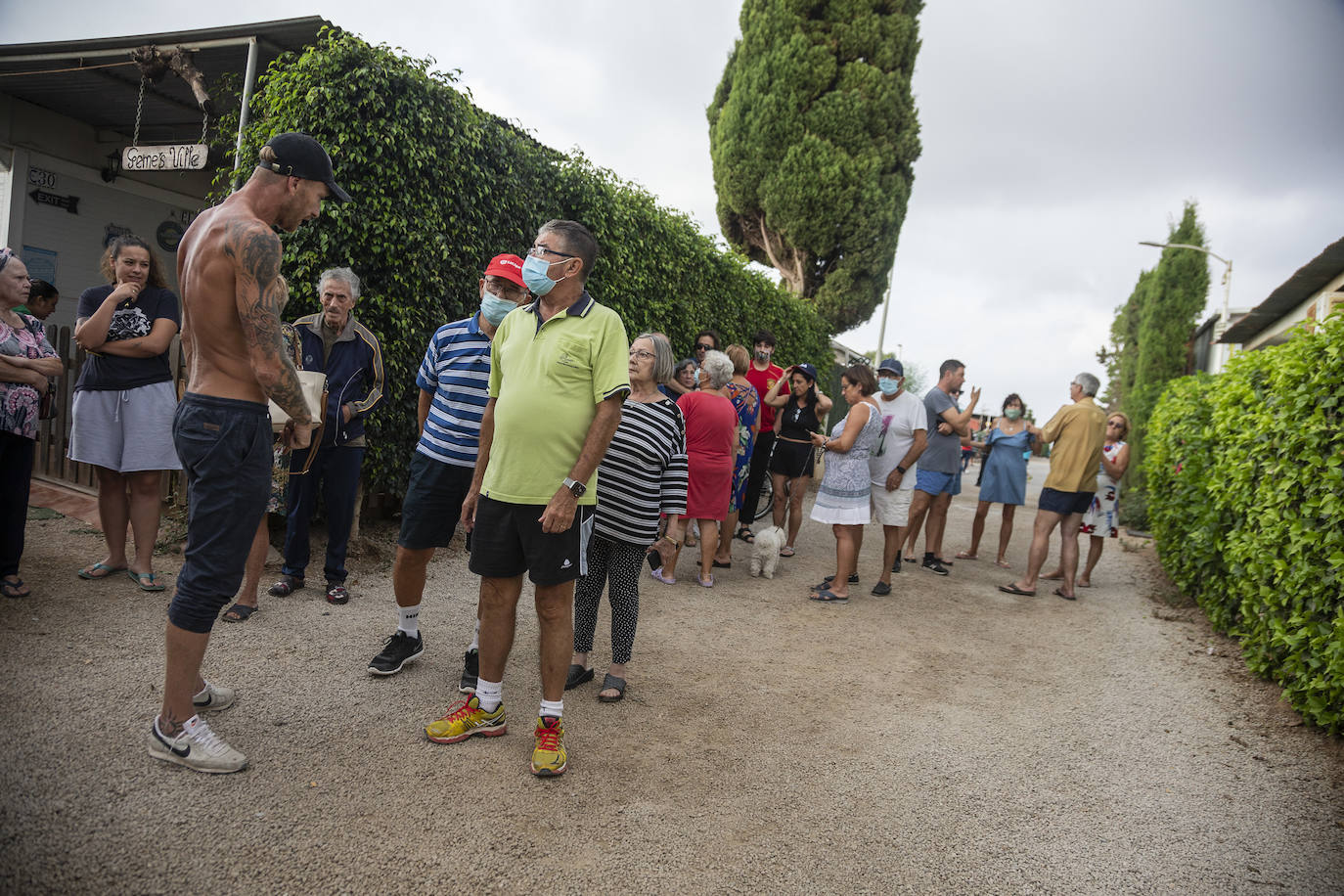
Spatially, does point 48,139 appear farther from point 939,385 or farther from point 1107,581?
point 1107,581

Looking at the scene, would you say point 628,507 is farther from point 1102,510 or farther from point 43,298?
point 1102,510

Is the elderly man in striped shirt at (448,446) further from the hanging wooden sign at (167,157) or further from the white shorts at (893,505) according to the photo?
the hanging wooden sign at (167,157)

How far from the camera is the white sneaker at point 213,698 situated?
123 inches

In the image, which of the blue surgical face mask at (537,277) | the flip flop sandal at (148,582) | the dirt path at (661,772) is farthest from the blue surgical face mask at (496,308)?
the flip flop sandal at (148,582)

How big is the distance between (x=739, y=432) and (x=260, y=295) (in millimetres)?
5257

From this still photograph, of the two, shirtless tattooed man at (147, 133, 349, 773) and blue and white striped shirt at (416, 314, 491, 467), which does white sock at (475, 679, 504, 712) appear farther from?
blue and white striped shirt at (416, 314, 491, 467)

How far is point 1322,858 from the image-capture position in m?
2.91

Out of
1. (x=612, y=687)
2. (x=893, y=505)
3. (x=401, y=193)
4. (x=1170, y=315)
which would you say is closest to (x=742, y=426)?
(x=893, y=505)

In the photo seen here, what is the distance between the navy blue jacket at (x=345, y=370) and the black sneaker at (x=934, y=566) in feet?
19.2

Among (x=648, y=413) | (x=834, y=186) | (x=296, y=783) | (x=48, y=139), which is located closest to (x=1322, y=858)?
(x=648, y=413)

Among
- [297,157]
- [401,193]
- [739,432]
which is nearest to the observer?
[297,157]

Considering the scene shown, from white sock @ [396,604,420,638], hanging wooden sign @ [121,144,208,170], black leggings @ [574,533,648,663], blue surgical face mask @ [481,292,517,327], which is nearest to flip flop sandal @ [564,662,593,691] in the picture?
black leggings @ [574,533,648,663]

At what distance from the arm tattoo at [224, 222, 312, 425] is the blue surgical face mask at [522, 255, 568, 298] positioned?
35.0 inches

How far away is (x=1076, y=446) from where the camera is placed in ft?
23.2
